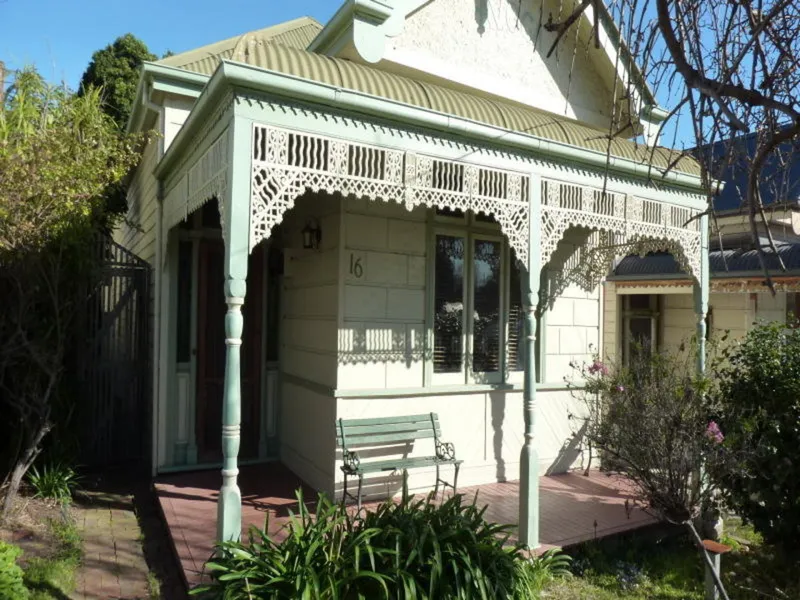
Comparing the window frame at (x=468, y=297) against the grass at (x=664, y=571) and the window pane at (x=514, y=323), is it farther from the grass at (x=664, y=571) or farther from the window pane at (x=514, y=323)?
the grass at (x=664, y=571)

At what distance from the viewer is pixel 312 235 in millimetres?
5832

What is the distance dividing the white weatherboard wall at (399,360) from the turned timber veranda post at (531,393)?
55.4 inches

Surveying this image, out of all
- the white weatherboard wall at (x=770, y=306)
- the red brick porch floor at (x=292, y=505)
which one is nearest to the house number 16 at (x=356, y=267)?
the red brick porch floor at (x=292, y=505)

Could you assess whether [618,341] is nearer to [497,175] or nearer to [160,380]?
[497,175]

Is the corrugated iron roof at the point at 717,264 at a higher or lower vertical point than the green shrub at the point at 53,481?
higher

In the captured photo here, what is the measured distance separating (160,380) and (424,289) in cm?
309

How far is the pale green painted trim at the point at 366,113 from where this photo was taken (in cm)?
349

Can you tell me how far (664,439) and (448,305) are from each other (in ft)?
8.18

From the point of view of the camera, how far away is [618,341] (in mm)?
10984

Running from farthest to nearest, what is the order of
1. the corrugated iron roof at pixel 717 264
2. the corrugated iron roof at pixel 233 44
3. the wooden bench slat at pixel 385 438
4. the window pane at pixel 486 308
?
the corrugated iron roof at pixel 717 264 → the corrugated iron roof at pixel 233 44 → the window pane at pixel 486 308 → the wooden bench slat at pixel 385 438

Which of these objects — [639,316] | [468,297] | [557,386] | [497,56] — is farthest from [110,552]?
[639,316]

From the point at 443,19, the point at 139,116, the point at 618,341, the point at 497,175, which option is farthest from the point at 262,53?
the point at 618,341

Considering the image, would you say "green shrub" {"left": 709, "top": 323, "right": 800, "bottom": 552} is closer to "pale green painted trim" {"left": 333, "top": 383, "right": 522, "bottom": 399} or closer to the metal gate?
"pale green painted trim" {"left": 333, "top": 383, "right": 522, "bottom": 399}

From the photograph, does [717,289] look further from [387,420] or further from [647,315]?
[387,420]
